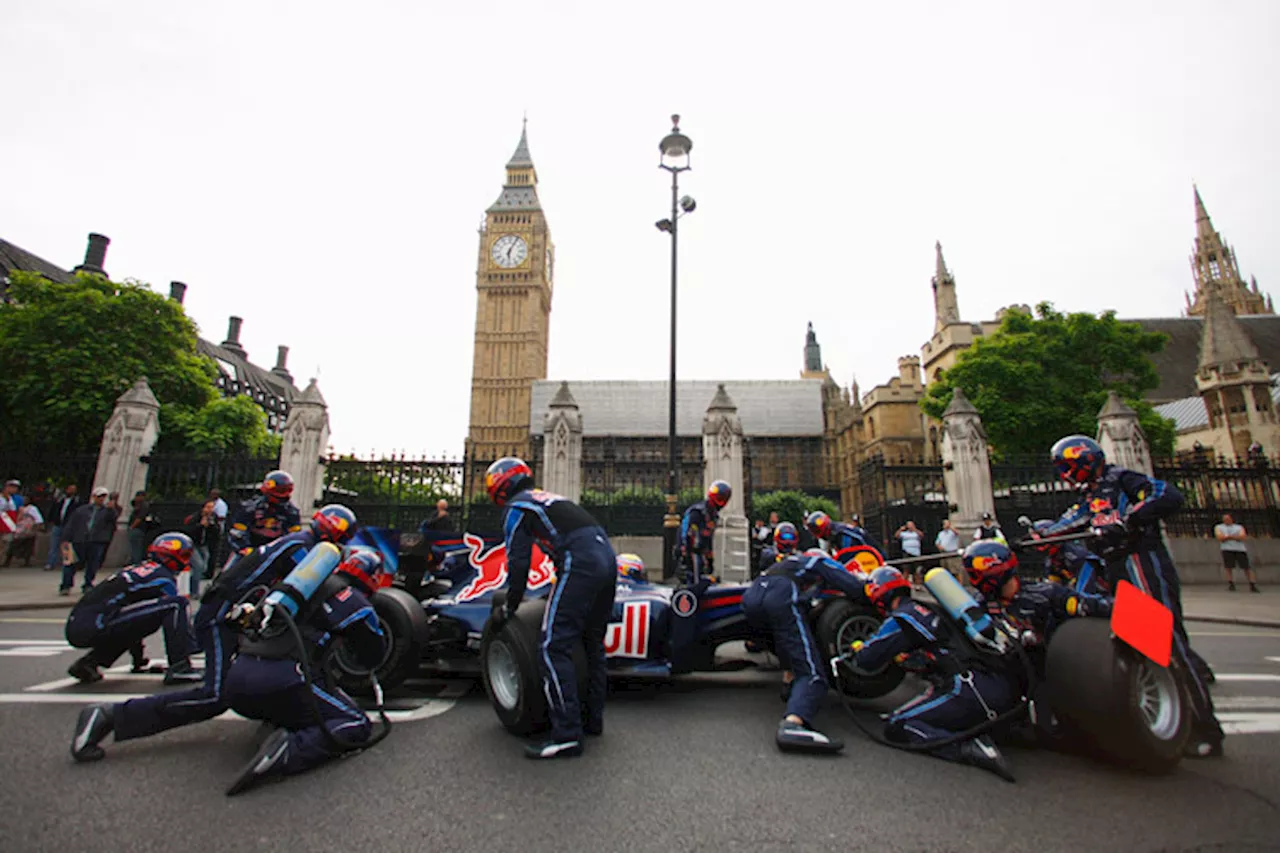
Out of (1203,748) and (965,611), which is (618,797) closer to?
(965,611)

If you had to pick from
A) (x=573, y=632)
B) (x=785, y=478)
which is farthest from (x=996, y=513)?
(x=785, y=478)

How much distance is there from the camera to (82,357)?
22.6m

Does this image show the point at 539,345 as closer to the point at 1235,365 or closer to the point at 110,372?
the point at 110,372

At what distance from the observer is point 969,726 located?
11.5ft

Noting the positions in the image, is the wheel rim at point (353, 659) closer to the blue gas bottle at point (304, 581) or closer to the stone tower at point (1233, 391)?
the blue gas bottle at point (304, 581)

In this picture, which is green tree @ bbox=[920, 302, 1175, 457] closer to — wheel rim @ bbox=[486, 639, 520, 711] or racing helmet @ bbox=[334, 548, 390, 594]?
wheel rim @ bbox=[486, 639, 520, 711]

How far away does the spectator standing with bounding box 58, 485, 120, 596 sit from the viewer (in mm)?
10430

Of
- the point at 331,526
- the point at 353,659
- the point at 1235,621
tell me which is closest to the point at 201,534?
the point at 353,659

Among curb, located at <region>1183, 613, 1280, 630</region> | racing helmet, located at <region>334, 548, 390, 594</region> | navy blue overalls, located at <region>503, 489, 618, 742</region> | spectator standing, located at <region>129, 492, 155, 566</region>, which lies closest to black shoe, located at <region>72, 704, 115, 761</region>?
racing helmet, located at <region>334, 548, 390, 594</region>

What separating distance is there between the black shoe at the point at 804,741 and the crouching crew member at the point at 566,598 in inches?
44.5

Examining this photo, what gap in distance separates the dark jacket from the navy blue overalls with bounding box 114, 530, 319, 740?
819cm

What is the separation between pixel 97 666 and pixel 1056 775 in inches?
271

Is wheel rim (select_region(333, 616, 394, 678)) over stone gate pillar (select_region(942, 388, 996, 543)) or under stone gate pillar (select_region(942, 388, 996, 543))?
under

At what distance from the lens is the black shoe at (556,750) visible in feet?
11.3
